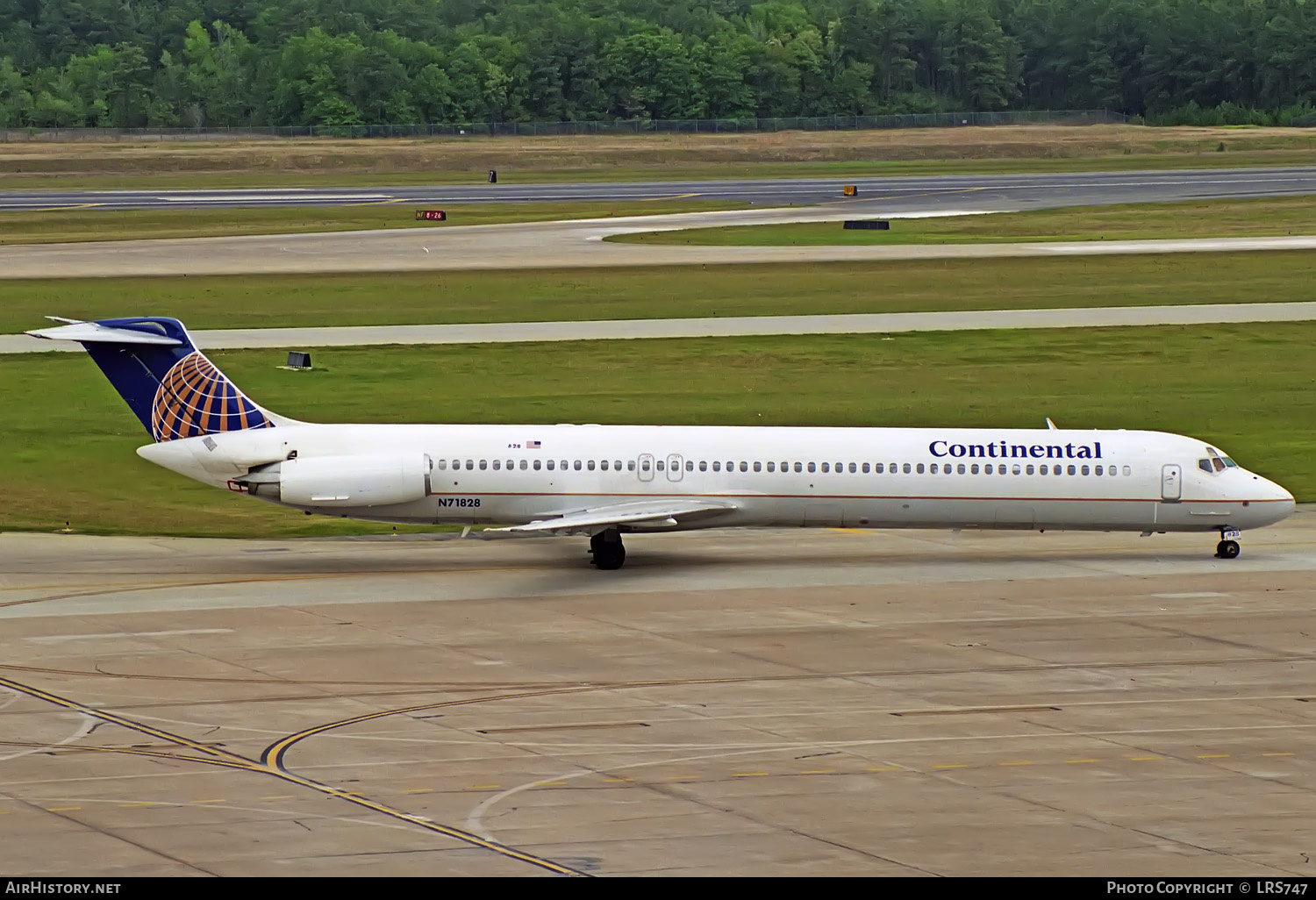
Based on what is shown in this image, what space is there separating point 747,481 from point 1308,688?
45.7 ft

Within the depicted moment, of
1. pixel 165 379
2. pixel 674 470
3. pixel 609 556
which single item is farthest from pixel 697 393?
pixel 165 379

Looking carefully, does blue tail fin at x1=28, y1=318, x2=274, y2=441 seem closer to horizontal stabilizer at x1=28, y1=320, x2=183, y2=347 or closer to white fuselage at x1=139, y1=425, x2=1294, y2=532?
horizontal stabilizer at x1=28, y1=320, x2=183, y2=347

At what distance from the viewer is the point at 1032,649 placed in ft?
114

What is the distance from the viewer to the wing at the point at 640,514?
132 ft

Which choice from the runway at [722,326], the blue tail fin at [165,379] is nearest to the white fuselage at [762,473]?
the blue tail fin at [165,379]

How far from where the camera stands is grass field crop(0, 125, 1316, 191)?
16112 cm

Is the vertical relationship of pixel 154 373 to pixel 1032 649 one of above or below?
above

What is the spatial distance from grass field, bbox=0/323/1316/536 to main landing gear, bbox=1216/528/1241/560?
7.27m

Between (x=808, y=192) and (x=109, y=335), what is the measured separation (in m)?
103

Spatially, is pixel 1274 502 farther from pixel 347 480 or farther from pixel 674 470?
pixel 347 480

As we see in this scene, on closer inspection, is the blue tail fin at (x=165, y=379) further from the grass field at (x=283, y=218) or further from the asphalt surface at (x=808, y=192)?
the asphalt surface at (x=808, y=192)

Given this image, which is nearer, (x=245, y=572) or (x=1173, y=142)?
(x=245, y=572)

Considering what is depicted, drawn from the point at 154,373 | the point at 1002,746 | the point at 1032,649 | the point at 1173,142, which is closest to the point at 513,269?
the point at 154,373

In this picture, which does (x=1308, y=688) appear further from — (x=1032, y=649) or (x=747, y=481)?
(x=747, y=481)
